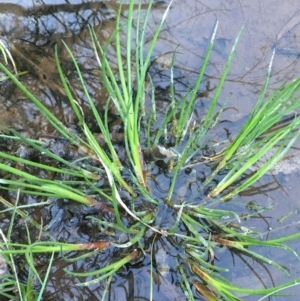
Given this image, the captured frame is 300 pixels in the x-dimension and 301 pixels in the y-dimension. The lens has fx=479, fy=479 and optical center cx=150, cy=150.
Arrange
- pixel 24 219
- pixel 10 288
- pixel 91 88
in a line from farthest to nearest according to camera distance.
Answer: pixel 91 88, pixel 24 219, pixel 10 288

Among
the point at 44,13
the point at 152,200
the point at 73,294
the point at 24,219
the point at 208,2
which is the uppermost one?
the point at 208,2

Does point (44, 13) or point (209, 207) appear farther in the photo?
point (44, 13)

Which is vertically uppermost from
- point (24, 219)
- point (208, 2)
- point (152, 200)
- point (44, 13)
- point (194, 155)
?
point (208, 2)

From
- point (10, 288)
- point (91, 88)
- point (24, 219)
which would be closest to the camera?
point (10, 288)

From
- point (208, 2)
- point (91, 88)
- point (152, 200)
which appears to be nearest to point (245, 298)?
point (152, 200)

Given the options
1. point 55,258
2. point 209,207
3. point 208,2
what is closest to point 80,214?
point 55,258

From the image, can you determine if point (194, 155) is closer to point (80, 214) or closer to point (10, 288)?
point (80, 214)

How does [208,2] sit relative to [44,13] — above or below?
above

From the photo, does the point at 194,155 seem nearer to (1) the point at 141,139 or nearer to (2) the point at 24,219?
(1) the point at 141,139

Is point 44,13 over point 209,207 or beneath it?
over
